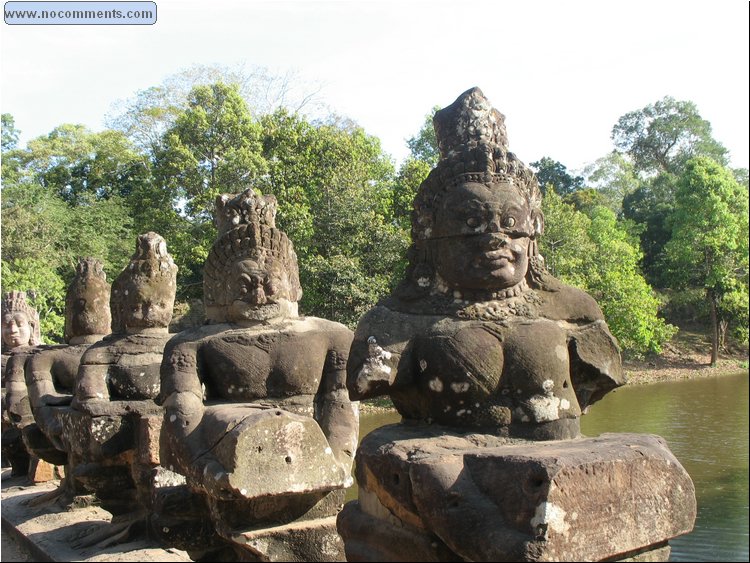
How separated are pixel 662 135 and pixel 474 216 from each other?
24.6 m

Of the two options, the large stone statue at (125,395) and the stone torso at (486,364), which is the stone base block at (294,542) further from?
the large stone statue at (125,395)

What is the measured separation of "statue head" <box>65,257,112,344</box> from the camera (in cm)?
717

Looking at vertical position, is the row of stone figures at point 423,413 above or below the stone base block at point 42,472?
above

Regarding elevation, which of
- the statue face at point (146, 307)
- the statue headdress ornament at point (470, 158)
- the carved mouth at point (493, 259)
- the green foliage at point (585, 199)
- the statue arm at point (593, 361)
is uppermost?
the green foliage at point (585, 199)

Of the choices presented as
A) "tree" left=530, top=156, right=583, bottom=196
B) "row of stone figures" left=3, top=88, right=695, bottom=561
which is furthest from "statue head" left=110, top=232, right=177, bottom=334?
"tree" left=530, top=156, right=583, bottom=196

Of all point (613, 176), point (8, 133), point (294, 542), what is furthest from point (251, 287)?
point (613, 176)

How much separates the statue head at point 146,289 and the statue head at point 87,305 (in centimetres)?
136

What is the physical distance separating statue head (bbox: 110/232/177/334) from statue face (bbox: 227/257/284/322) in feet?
4.99

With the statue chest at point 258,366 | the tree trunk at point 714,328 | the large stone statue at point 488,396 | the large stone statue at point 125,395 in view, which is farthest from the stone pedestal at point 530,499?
the tree trunk at point 714,328

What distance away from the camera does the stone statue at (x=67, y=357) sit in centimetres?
656

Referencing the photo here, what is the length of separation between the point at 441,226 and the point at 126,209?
62.0 ft

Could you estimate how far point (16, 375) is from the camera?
306 inches

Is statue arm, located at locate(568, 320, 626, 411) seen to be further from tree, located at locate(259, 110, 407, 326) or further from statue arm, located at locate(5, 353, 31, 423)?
tree, located at locate(259, 110, 407, 326)

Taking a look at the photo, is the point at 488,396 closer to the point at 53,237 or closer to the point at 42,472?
the point at 42,472
